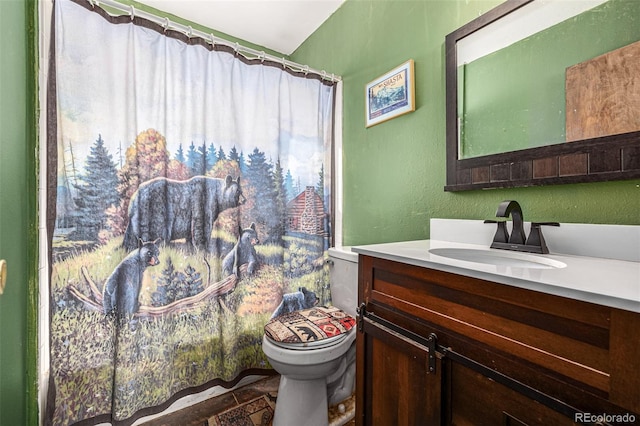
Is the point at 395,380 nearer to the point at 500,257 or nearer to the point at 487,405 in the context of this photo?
the point at 487,405

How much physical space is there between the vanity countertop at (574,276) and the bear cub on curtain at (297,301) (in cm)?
101

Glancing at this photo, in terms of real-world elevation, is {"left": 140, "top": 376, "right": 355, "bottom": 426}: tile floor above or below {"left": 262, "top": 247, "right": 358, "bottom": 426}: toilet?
below

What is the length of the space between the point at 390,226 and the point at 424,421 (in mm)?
938

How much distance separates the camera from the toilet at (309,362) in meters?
1.19

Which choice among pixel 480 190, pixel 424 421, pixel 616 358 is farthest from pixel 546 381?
pixel 480 190

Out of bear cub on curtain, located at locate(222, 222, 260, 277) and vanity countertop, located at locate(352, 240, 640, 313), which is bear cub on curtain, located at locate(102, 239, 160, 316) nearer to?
bear cub on curtain, located at locate(222, 222, 260, 277)

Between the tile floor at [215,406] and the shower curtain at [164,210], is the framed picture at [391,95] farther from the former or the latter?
the tile floor at [215,406]

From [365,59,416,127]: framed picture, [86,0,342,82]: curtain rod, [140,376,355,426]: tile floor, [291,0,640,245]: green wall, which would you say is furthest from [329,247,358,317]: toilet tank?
[86,0,342,82]: curtain rod

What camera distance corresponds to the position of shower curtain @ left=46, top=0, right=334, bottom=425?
1.15 metres

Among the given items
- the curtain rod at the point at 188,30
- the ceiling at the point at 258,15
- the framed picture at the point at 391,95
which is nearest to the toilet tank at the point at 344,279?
the framed picture at the point at 391,95

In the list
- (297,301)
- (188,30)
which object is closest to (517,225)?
(297,301)

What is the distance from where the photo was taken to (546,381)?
1.84 ft

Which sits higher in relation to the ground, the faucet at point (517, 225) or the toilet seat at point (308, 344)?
the faucet at point (517, 225)

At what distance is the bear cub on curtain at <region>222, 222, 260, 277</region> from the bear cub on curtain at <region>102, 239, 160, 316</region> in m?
0.36
